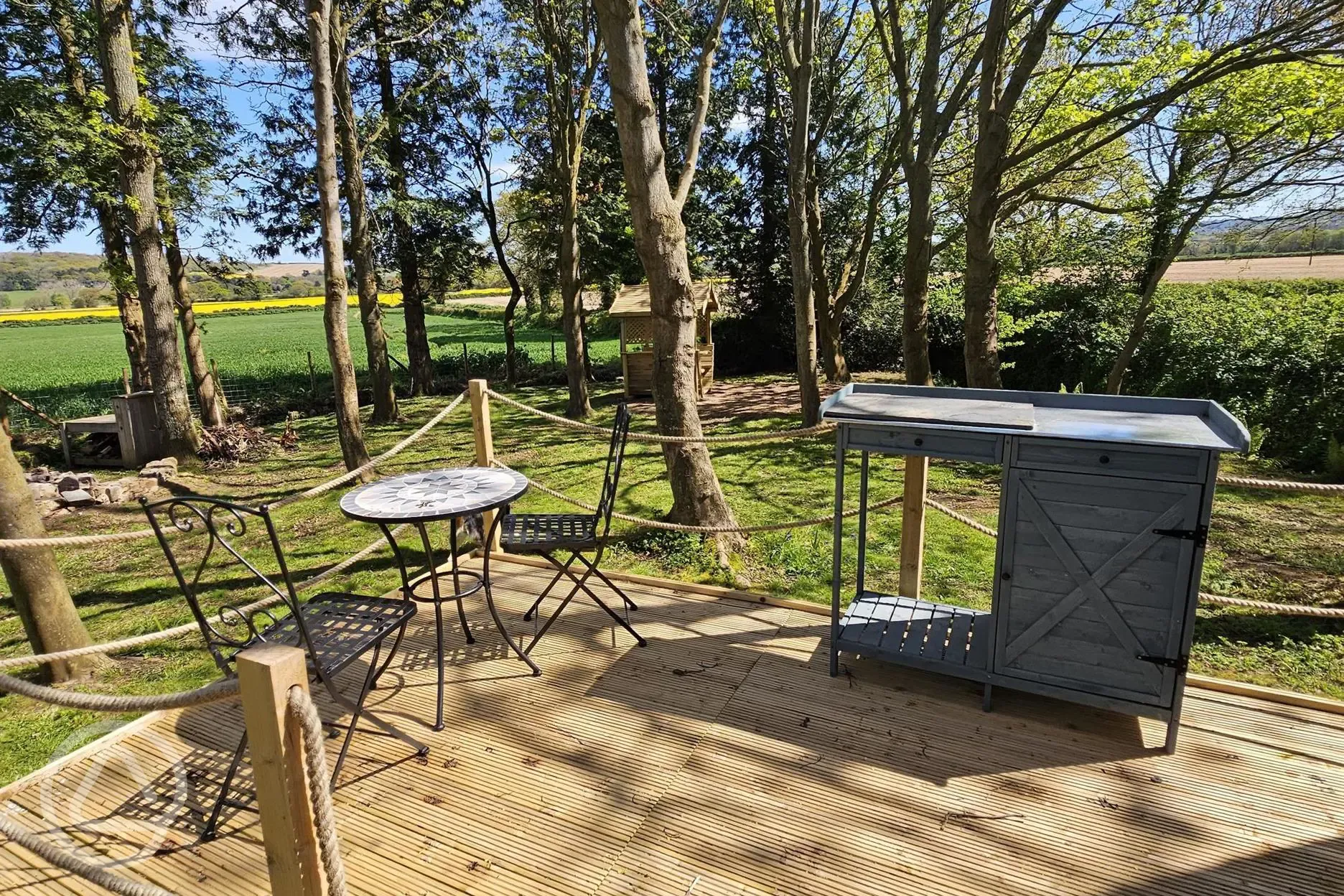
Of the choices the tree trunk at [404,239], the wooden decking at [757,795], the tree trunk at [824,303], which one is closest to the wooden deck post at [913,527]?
the wooden decking at [757,795]

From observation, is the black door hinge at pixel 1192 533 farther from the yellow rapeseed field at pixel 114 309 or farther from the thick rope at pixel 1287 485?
the yellow rapeseed field at pixel 114 309

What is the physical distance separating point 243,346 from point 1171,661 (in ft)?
113

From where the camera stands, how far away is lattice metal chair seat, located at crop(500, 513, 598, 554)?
3439mm

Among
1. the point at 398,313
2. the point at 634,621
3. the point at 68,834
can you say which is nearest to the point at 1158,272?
the point at 634,621

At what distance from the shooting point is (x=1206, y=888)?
2.09 metres

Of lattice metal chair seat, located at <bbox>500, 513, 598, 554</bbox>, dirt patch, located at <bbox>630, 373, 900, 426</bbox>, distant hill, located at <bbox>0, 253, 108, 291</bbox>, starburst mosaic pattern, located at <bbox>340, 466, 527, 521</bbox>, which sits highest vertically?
distant hill, located at <bbox>0, 253, 108, 291</bbox>

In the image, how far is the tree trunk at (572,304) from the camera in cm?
1214

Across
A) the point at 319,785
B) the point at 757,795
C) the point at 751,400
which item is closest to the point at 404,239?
the point at 751,400

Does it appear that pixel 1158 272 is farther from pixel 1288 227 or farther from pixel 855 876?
pixel 855 876

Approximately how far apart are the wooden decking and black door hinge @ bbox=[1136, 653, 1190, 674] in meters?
0.40

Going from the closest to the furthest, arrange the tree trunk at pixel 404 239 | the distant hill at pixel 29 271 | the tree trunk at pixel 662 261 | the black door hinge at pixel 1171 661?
the black door hinge at pixel 1171 661 → the tree trunk at pixel 662 261 → the tree trunk at pixel 404 239 → the distant hill at pixel 29 271

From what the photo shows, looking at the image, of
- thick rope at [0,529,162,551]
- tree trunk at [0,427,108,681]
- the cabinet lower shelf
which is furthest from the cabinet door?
tree trunk at [0,427,108,681]

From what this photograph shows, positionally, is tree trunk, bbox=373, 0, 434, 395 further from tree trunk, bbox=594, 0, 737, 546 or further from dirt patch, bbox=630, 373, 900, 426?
tree trunk, bbox=594, 0, 737, 546

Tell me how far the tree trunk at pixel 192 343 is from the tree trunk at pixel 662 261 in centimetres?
923
